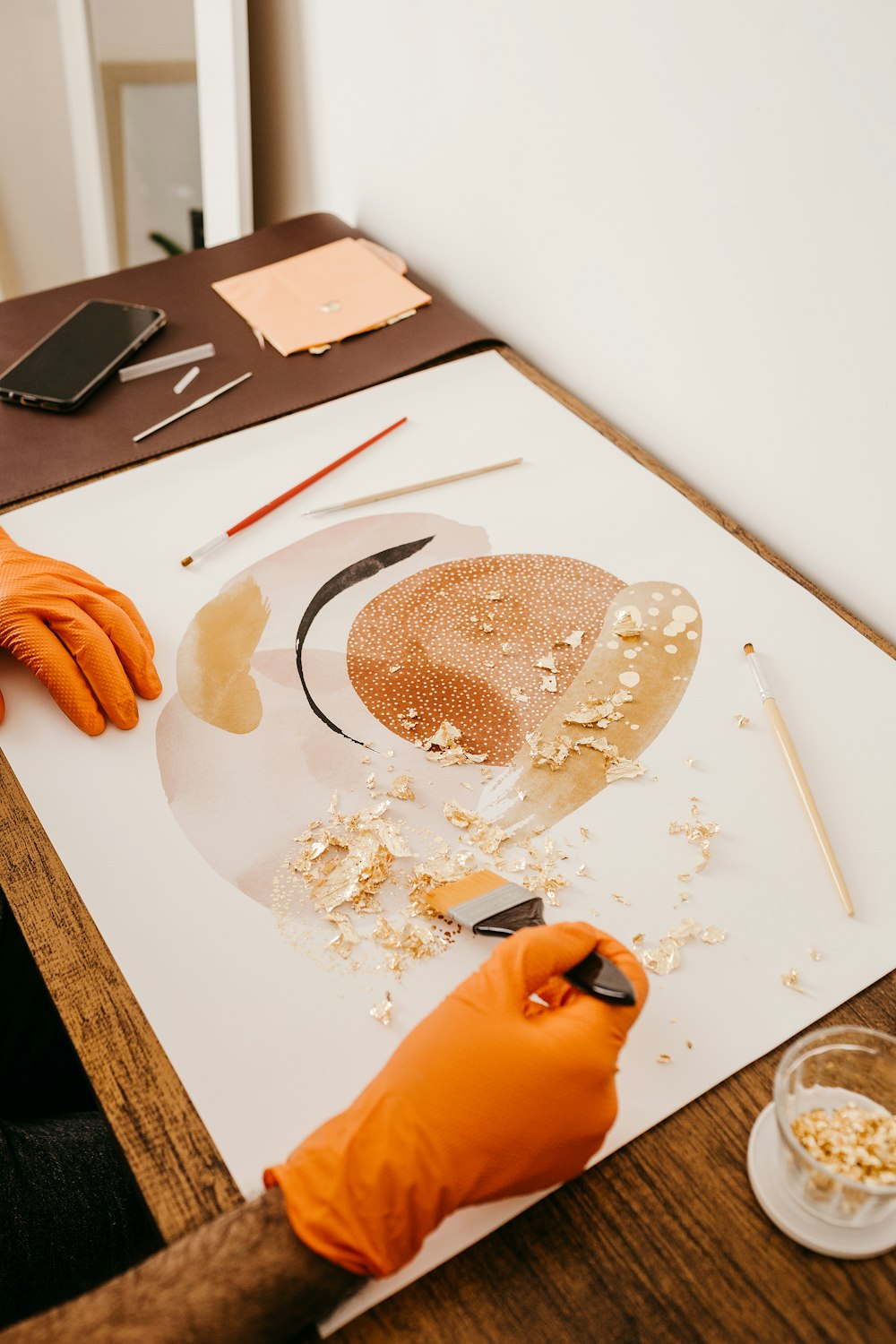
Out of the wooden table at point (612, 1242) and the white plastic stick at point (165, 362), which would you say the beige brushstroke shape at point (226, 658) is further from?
the white plastic stick at point (165, 362)

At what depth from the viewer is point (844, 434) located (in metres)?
0.87

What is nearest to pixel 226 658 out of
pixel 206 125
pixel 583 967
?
pixel 583 967

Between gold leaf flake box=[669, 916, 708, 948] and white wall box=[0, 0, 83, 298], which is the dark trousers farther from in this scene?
white wall box=[0, 0, 83, 298]

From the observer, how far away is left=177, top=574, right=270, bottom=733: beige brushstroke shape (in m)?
0.83

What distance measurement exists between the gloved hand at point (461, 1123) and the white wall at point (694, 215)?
555 mm

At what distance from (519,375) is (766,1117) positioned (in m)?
0.90

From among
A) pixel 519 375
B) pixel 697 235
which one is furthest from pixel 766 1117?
pixel 519 375

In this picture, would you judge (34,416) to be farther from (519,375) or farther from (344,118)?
(344,118)

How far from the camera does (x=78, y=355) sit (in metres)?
1.15

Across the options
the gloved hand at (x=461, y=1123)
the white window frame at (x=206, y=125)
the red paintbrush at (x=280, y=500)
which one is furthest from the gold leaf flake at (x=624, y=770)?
the white window frame at (x=206, y=125)

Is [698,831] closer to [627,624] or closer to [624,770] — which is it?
[624,770]

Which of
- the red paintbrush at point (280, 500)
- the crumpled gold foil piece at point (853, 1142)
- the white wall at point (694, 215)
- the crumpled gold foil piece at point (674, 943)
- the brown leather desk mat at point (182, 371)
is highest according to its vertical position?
the white wall at point (694, 215)

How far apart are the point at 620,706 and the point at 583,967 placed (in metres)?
0.29

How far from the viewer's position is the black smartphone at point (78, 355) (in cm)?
110
